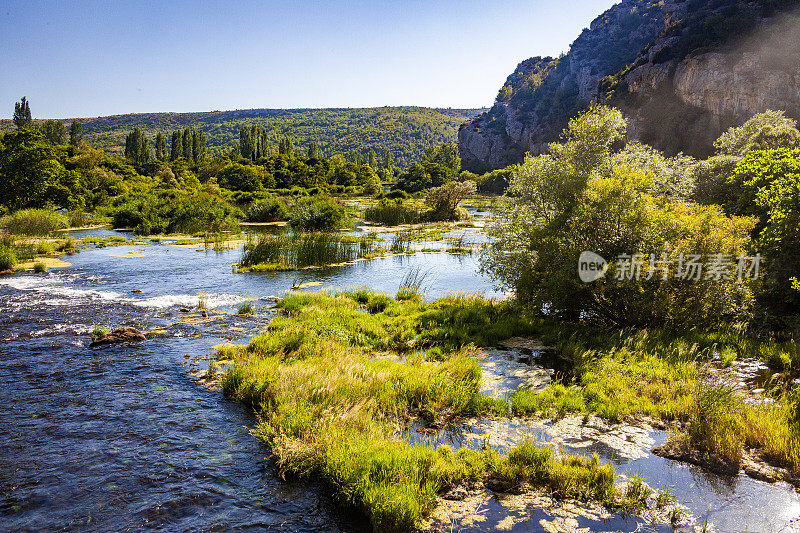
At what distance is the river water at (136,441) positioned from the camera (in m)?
6.31

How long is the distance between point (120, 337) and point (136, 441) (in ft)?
23.7

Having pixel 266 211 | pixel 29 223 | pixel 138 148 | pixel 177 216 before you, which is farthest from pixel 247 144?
pixel 29 223

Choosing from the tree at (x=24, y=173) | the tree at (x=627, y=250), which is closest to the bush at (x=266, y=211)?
the tree at (x=24, y=173)

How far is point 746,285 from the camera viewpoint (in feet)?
44.6

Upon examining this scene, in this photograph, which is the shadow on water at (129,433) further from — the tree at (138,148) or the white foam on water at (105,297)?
the tree at (138,148)

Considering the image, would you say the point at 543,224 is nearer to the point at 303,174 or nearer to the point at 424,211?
the point at 424,211

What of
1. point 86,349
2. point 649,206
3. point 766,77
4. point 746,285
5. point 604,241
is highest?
point 766,77

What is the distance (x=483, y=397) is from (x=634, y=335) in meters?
6.33

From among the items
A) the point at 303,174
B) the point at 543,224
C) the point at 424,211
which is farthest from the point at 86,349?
the point at 303,174

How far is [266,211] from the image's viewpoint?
54.7 meters

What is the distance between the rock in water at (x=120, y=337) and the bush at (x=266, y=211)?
4058 centimetres

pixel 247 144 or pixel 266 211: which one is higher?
pixel 247 144

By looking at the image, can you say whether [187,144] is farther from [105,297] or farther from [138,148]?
[105,297]

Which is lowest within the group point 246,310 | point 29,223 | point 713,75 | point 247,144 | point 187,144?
point 246,310
